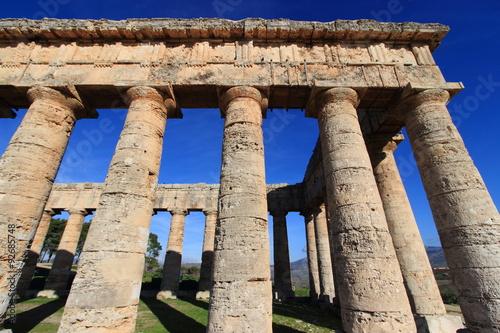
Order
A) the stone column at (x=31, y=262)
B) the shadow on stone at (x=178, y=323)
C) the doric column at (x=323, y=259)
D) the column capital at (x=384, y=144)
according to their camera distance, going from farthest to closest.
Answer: the stone column at (x=31, y=262) < the doric column at (x=323, y=259) < the column capital at (x=384, y=144) < the shadow on stone at (x=178, y=323)

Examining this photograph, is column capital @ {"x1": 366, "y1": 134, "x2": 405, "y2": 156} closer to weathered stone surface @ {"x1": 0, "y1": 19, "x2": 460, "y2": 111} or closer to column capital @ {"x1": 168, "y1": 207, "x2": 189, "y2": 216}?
weathered stone surface @ {"x1": 0, "y1": 19, "x2": 460, "y2": 111}

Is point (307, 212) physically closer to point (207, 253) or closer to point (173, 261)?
point (207, 253)

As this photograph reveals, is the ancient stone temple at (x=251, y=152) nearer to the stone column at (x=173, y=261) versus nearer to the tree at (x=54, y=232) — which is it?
the stone column at (x=173, y=261)

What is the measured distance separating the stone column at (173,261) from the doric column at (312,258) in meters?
9.35

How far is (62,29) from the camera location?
30.2 feet

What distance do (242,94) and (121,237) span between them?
216 inches

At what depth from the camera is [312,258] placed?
17.1 meters

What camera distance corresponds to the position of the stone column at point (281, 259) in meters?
16.6

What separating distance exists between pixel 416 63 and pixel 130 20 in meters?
→ 10.9

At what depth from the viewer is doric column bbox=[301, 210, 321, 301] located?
16381mm

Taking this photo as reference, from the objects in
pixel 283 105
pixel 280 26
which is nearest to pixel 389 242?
pixel 283 105

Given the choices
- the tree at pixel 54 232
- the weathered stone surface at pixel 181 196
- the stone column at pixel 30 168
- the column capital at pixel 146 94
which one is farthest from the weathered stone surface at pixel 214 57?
the tree at pixel 54 232

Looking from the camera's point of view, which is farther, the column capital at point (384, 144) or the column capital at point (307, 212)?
the column capital at point (307, 212)

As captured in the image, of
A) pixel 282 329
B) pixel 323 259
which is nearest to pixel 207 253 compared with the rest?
pixel 323 259
